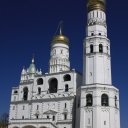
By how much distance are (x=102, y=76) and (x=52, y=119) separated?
11959mm

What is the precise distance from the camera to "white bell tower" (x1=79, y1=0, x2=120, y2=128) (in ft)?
167

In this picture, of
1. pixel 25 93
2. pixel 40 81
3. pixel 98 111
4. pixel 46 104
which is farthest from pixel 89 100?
pixel 25 93

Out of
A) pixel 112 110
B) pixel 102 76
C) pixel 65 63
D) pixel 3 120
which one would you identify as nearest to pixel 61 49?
pixel 65 63

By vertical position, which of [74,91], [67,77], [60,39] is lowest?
[74,91]

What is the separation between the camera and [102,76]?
53.5m

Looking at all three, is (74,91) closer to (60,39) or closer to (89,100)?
(89,100)

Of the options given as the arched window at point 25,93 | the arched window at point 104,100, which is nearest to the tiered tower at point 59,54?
the arched window at point 25,93

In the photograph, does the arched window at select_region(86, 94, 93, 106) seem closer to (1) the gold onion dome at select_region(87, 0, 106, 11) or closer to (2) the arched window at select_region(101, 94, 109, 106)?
(2) the arched window at select_region(101, 94, 109, 106)

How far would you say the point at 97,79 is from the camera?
53.1 meters

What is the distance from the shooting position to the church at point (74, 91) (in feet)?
169

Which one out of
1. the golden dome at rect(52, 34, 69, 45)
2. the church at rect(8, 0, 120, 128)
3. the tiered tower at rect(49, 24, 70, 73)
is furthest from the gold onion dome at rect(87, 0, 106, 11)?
the tiered tower at rect(49, 24, 70, 73)

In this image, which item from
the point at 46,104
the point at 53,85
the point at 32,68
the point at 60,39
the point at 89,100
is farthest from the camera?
the point at 32,68

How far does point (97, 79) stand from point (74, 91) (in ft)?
19.1

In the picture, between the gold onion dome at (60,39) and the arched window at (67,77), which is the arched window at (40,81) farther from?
the gold onion dome at (60,39)
